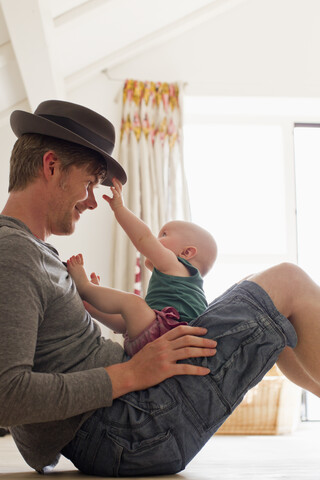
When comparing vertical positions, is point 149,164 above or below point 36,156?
above

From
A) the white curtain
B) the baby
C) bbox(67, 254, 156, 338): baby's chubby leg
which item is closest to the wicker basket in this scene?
the white curtain

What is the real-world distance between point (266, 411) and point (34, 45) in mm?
2403

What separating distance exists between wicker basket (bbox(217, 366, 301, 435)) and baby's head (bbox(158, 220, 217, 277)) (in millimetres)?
1705

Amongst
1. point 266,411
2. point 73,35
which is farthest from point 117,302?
point 73,35

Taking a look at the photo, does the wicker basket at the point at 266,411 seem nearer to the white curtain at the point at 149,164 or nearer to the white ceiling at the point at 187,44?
the white curtain at the point at 149,164

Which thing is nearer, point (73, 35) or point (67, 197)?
point (67, 197)

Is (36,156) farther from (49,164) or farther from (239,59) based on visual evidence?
(239,59)

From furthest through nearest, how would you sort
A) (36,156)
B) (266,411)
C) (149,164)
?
(149,164) < (266,411) < (36,156)

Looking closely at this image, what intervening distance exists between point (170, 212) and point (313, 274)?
48.1 inches

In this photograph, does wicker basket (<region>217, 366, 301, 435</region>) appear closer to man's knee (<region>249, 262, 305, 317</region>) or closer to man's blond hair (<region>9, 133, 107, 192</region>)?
man's knee (<region>249, 262, 305, 317</region>)

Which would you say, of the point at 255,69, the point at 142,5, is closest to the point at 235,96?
the point at 255,69

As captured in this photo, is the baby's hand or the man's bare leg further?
the baby's hand

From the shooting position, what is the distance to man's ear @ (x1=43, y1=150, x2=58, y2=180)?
5.61 ft

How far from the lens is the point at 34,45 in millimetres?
3096
